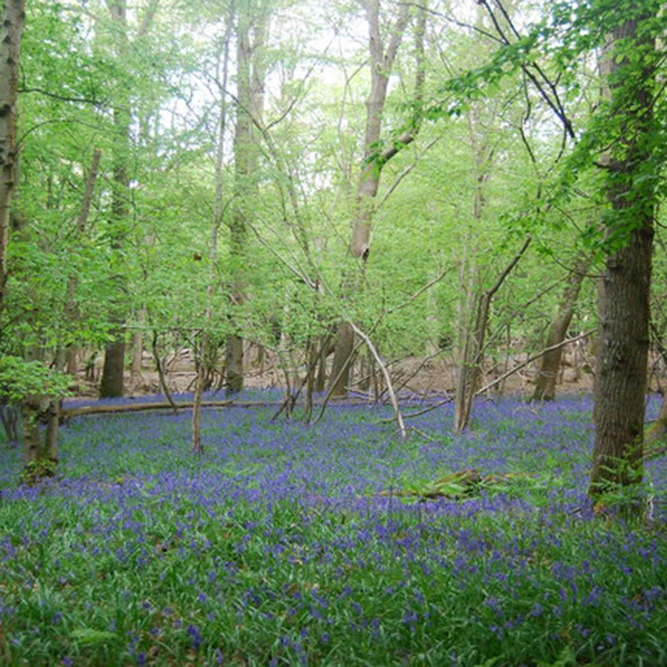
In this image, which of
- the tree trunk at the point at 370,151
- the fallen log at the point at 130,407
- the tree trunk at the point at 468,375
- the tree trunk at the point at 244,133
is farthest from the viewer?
the fallen log at the point at 130,407

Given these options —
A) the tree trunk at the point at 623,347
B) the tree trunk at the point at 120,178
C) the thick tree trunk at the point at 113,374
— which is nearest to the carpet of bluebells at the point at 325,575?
the tree trunk at the point at 623,347


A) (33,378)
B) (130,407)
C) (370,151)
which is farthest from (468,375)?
(130,407)

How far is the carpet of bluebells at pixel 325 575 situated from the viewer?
10.5 feet

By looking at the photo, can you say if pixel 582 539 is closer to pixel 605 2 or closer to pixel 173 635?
pixel 173 635

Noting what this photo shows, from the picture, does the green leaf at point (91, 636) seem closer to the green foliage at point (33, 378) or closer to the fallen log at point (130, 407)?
the green foliage at point (33, 378)

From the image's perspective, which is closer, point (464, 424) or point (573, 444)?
point (573, 444)

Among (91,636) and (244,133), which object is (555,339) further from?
(91,636)

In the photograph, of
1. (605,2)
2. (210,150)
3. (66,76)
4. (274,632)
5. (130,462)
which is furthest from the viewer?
(210,150)

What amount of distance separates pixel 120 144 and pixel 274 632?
11.5m

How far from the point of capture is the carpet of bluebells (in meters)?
3.20

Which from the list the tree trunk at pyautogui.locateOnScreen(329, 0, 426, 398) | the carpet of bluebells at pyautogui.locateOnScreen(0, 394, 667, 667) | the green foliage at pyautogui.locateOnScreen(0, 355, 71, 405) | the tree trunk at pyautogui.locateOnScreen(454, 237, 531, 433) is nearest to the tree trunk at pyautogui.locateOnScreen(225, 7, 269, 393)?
the tree trunk at pyautogui.locateOnScreen(329, 0, 426, 398)

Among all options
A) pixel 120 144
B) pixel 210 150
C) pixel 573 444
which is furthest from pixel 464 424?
pixel 120 144

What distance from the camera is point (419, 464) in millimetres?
9742

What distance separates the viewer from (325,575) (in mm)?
4227
